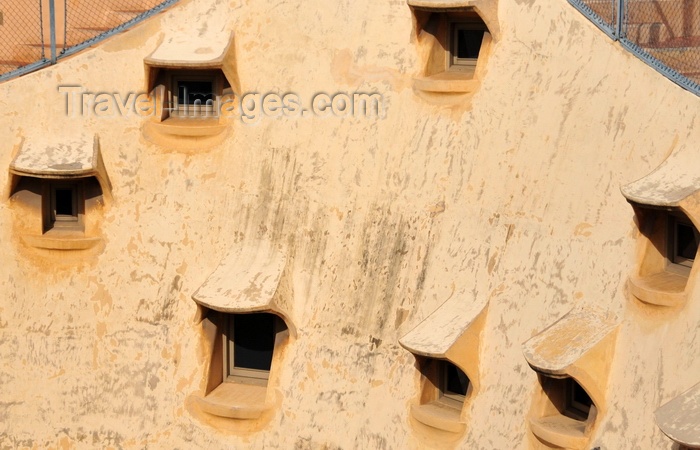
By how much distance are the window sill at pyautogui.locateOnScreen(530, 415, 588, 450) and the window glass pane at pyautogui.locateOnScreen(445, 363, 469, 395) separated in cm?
139

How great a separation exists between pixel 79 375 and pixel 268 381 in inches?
86.8

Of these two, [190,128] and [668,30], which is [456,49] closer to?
[668,30]

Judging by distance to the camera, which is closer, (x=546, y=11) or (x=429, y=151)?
(x=546, y=11)

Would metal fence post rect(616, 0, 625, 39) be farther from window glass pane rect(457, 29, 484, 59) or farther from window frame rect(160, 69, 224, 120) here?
window frame rect(160, 69, 224, 120)

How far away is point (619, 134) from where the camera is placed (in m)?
12.4

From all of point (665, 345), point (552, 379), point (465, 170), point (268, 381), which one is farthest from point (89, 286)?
point (665, 345)

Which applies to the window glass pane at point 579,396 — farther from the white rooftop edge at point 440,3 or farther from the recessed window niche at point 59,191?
the recessed window niche at point 59,191

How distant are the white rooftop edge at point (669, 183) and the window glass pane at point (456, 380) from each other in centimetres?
297

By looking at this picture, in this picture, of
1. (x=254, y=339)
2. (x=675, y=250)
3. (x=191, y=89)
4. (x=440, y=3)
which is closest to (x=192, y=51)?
(x=191, y=89)

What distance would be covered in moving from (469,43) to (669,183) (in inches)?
147

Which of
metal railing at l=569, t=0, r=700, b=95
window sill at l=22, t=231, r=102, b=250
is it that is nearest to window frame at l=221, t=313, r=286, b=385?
window sill at l=22, t=231, r=102, b=250

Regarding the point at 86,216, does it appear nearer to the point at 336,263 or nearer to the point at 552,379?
the point at 336,263

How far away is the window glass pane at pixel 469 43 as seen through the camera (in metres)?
14.5

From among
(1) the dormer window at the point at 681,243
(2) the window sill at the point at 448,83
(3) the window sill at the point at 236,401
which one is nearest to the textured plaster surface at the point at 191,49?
(2) the window sill at the point at 448,83
